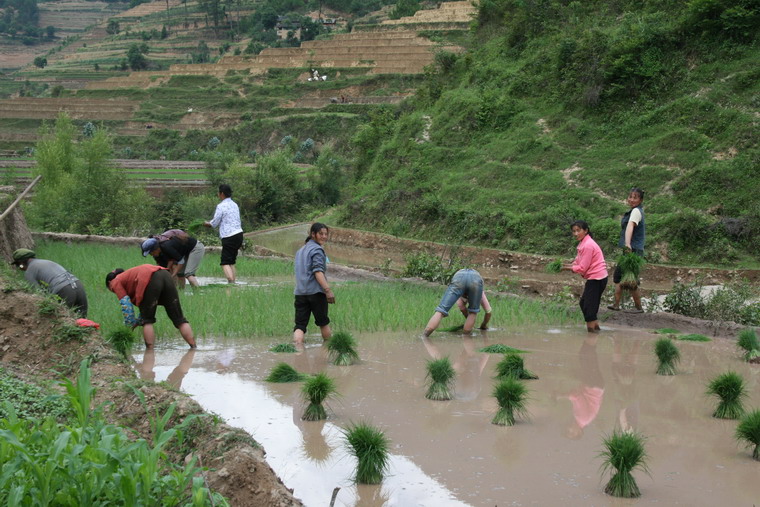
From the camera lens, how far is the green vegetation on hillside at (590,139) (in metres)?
20.3

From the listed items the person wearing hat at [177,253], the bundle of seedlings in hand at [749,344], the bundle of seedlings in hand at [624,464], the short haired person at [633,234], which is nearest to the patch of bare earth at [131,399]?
the bundle of seedlings in hand at [624,464]

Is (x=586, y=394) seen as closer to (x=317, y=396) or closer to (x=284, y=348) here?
(x=317, y=396)

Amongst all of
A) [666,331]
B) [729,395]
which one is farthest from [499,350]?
[729,395]

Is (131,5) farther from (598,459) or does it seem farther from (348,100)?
(598,459)

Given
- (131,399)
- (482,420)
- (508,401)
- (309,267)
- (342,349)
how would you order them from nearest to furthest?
(131,399) → (508,401) → (482,420) → (342,349) → (309,267)

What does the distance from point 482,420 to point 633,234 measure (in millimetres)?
6267

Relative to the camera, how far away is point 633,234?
41.1ft

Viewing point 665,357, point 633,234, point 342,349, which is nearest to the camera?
point 665,357

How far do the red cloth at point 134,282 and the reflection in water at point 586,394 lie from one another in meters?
4.61

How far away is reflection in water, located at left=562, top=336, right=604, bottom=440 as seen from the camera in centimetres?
712

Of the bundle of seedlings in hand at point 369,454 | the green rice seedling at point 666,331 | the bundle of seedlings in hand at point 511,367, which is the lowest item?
the green rice seedling at point 666,331

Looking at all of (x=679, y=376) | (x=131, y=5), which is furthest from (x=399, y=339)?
(x=131, y=5)

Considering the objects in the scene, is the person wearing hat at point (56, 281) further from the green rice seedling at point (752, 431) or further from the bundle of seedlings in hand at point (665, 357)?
the green rice seedling at point (752, 431)

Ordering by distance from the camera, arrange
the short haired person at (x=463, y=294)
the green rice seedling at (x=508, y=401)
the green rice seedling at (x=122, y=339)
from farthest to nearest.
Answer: the short haired person at (x=463, y=294) < the green rice seedling at (x=122, y=339) < the green rice seedling at (x=508, y=401)
